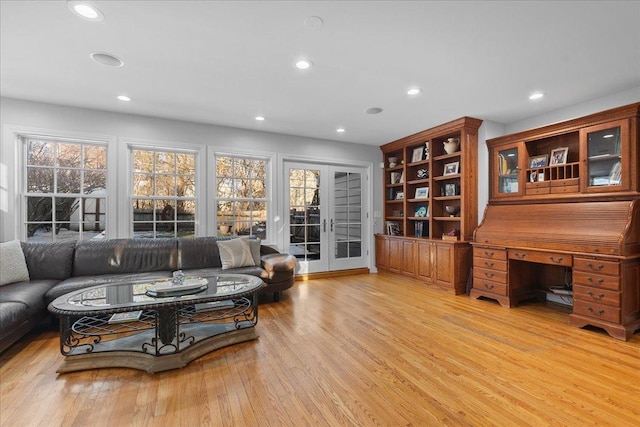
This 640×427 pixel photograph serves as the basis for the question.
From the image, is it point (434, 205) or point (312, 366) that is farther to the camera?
point (434, 205)

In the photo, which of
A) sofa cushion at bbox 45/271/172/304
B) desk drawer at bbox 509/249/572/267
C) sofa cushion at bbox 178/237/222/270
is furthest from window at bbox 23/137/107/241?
desk drawer at bbox 509/249/572/267

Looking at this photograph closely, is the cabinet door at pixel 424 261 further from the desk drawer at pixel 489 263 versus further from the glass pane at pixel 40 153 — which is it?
the glass pane at pixel 40 153

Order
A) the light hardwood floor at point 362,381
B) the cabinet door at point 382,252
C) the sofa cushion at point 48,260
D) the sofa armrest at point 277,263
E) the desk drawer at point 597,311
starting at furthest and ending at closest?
the cabinet door at point 382,252 < the sofa armrest at point 277,263 < the sofa cushion at point 48,260 < the desk drawer at point 597,311 < the light hardwood floor at point 362,381

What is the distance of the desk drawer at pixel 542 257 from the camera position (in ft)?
10.4

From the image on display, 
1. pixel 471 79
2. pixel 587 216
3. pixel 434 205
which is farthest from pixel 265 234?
pixel 587 216

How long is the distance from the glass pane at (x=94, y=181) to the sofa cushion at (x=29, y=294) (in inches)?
54.5

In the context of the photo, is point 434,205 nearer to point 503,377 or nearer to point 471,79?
point 471,79

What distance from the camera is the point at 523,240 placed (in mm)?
3582

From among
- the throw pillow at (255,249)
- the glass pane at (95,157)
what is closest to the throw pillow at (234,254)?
the throw pillow at (255,249)

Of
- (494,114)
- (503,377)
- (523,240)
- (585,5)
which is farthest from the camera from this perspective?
(494,114)

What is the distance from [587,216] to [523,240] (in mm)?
646

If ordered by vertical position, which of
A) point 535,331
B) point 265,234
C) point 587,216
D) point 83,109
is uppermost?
point 83,109

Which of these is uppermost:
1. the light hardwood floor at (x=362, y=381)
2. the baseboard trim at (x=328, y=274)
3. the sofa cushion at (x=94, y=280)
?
the sofa cushion at (x=94, y=280)

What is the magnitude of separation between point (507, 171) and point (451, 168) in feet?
2.54
